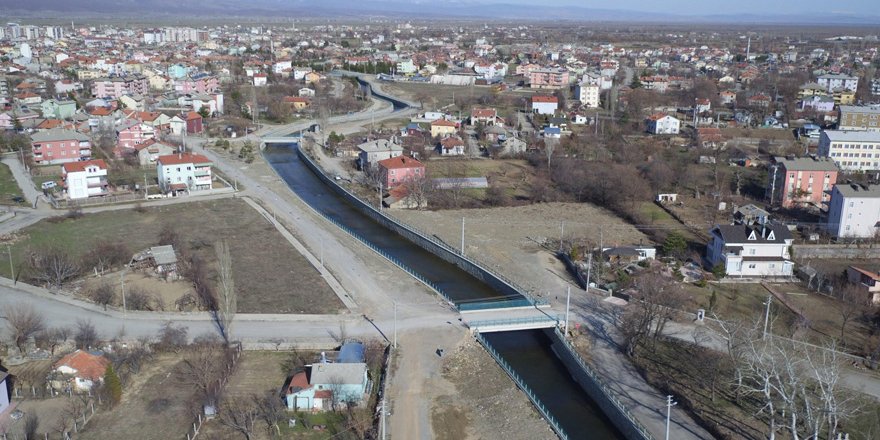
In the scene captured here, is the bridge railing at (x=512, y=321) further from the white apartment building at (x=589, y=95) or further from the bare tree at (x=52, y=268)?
the white apartment building at (x=589, y=95)

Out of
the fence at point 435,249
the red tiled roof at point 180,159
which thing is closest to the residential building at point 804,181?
the fence at point 435,249

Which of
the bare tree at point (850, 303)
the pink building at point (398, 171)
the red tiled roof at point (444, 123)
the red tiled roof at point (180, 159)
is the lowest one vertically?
the bare tree at point (850, 303)

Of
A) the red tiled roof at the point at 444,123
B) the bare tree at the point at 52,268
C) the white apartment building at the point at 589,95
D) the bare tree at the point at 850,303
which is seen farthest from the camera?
the white apartment building at the point at 589,95

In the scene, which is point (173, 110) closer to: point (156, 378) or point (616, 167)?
point (616, 167)

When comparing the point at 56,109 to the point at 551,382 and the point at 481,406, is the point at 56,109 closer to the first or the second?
the point at 551,382

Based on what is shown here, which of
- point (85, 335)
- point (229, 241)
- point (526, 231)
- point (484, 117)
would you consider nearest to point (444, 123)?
point (484, 117)

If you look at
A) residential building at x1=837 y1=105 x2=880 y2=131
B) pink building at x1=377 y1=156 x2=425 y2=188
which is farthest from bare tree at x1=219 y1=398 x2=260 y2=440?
residential building at x1=837 y1=105 x2=880 y2=131

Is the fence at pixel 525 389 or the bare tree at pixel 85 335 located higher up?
the bare tree at pixel 85 335

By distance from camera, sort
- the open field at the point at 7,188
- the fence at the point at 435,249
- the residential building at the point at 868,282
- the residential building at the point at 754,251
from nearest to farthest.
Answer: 1. the residential building at the point at 868,282
2. the fence at the point at 435,249
3. the residential building at the point at 754,251
4. the open field at the point at 7,188
